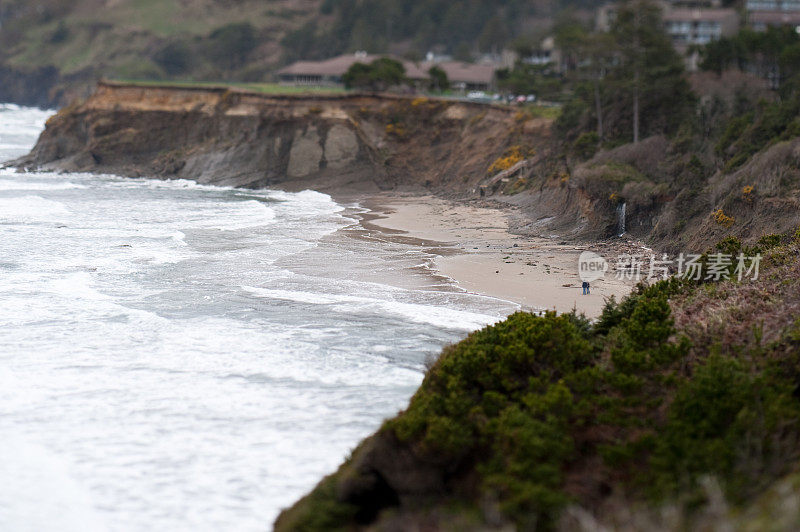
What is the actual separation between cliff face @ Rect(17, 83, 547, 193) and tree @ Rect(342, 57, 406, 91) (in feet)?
8.59

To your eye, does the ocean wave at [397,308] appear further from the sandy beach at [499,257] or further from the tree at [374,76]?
the tree at [374,76]

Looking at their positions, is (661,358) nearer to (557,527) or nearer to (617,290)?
(557,527)

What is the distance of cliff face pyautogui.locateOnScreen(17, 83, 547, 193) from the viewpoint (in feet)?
160

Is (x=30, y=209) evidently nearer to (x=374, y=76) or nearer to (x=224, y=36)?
(x=374, y=76)

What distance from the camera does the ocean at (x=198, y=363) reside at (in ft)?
39.5

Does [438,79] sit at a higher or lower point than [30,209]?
higher

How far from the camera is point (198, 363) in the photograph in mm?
16938

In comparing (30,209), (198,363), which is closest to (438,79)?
(30,209)

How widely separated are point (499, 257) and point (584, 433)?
16.0 m

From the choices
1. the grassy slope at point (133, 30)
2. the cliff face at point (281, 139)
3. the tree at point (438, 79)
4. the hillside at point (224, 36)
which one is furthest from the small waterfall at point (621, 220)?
the grassy slope at point (133, 30)

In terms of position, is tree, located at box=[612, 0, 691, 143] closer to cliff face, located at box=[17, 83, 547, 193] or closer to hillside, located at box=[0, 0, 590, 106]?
cliff face, located at box=[17, 83, 547, 193]

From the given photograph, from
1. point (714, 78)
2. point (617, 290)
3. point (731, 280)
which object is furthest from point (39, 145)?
point (731, 280)

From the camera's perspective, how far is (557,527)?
9.00 metres

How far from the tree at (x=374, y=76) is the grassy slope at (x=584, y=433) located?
45.3 meters
